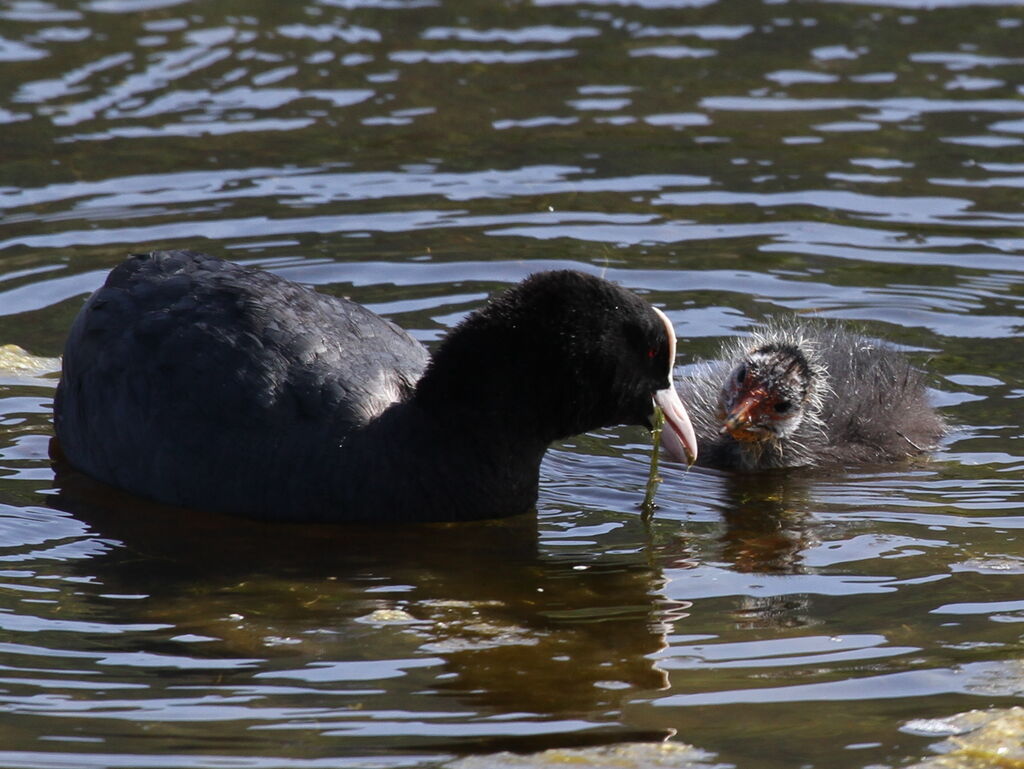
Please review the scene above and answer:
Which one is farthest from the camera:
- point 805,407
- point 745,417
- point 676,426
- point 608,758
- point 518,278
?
point 518,278

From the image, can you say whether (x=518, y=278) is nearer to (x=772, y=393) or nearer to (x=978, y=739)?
(x=772, y=393)

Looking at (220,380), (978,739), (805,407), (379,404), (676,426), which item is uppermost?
(220,380)

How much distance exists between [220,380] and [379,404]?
1.78 ft

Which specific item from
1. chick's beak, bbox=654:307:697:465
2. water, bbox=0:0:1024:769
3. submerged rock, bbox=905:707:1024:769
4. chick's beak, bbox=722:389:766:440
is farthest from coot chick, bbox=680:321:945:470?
submerged rock, bbox=905:707:1024:769

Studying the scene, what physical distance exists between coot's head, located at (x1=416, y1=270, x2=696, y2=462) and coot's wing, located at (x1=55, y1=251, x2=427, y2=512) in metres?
0.33

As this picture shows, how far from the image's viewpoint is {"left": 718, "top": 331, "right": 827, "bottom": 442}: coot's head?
6469 mm

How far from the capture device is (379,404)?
18.7 ft

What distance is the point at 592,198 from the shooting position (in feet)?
29.9

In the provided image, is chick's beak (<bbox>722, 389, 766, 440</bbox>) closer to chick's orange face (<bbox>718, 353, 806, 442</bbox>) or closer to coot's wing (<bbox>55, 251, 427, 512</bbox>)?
chick's orange face (<bbox>718, 353, 806, 442</bbox>)

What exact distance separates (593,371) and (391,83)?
587 centimetres

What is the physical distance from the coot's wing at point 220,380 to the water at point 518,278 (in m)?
0.23

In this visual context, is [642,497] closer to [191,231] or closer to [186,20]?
[191,231]

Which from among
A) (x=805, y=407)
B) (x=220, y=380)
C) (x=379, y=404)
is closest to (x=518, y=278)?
(x=805, y=407)

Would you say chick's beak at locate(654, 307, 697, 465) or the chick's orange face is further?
the chick's orange face
